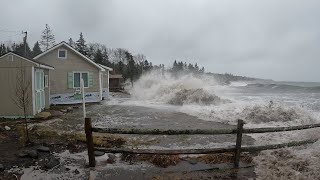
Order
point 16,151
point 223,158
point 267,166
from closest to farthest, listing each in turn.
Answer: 1. point 267,166
2. point 223,158
3. point 16,151

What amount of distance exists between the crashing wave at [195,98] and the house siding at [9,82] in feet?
48.4

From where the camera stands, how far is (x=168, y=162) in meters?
7.12

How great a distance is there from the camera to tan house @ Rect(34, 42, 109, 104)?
2369cm

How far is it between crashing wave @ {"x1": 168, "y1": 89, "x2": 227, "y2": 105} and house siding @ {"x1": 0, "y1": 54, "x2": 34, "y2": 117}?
14744 mm

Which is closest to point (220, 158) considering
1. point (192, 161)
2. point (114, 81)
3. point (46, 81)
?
point (192, 161)

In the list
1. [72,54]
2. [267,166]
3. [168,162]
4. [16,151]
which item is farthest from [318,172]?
[72,54]

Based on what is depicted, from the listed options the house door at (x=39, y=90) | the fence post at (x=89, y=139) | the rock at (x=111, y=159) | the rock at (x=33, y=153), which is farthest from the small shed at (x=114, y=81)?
the fence post at (x=89, y=139)

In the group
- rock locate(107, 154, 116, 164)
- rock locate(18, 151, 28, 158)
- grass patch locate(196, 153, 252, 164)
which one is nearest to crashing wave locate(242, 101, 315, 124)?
grass patch locate(196, 153, 252, 164)

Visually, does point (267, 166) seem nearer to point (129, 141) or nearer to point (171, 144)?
point (171, 144)

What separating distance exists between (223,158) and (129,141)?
11.3ft

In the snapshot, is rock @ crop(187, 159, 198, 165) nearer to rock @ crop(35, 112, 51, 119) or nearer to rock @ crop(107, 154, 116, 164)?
rock @ crop(107, 154, 116, 164)

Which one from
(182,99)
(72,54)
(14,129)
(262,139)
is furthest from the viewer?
(182,99)

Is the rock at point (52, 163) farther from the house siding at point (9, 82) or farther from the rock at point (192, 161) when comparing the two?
the house siding at point (9, 82)

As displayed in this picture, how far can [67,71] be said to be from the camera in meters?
24.2
